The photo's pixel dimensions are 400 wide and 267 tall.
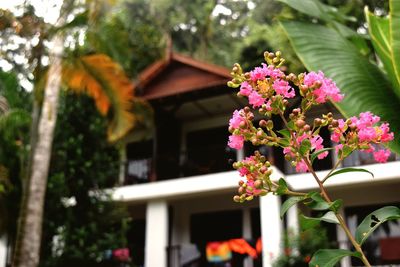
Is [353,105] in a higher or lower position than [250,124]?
higher

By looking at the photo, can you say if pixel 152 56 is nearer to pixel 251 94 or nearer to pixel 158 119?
pixel 158 119

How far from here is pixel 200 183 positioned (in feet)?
39.4

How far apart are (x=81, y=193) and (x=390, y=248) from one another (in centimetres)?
636

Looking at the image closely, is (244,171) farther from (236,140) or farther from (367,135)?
(367,135)

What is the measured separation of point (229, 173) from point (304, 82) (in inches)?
389

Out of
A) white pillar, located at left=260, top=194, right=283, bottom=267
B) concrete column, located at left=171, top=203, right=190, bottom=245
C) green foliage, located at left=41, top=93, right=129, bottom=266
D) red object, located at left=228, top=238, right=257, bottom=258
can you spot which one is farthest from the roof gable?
red object, located at left=228, top=238, right=257, bottom=258

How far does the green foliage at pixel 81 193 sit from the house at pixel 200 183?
1.70 meters

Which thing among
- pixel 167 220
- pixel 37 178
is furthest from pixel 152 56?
pixel 37 178

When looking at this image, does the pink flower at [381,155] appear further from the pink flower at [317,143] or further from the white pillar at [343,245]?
the white pillar at [343,245]

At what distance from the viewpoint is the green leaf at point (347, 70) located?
A: 2498 mm

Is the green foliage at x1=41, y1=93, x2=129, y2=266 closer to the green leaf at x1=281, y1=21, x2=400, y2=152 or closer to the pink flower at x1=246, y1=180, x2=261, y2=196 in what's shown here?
the green leaf at x1=281, y1=21, x2=400, y2=152

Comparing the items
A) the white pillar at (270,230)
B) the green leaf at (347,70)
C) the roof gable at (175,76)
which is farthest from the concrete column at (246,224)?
the green leaf at (347,70)

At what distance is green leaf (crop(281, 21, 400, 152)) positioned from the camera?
8.20 ft

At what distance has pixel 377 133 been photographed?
1.88 m
